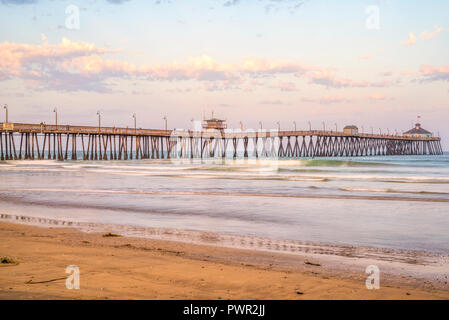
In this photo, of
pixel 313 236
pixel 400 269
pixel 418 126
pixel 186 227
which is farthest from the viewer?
pixel 418 126

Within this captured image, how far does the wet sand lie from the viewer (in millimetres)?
4523

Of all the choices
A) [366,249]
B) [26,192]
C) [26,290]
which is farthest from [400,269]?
[26,192]

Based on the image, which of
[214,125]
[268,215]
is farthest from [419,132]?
[268,215]

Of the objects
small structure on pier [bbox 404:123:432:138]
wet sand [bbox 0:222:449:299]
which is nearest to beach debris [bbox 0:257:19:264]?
wet sand [bbox 0:222:449:299]

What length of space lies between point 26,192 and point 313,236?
1419 centimetres

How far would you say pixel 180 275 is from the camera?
5.30m

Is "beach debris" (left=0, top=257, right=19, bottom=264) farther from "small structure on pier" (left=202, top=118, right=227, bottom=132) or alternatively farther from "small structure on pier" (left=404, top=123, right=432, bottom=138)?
"small structure on pier" (left=404, top=123, right=432, bottom=138)

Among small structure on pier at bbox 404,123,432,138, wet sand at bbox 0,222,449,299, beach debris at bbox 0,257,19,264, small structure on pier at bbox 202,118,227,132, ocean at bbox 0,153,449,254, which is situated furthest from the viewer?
small structure on pier at bbox 404,123,432,138

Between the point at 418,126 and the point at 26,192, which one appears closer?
the point at 26,192

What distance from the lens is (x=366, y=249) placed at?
765cm

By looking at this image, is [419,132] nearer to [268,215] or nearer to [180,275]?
[268,215]

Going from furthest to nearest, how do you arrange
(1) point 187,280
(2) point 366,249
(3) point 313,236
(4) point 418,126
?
(4) point 418,126, (3) point 313,236, (2) point 366,249, (1) point 187,280

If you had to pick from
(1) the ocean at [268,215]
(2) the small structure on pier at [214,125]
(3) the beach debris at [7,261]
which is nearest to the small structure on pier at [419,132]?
(2) the small structure on pier at [214,125]

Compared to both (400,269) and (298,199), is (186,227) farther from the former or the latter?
(298,199)
